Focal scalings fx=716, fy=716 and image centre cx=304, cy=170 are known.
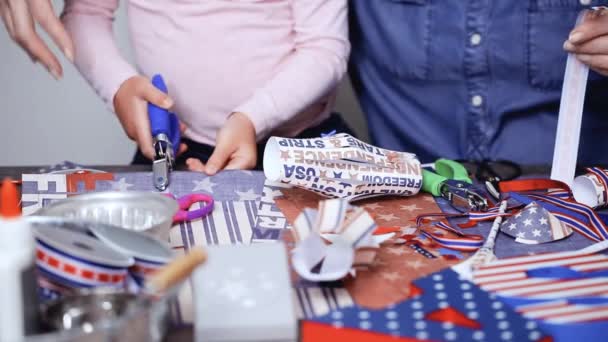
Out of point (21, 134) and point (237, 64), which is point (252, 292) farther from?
point (21, 134)

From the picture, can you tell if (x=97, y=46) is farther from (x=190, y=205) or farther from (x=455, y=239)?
(x=455, y=239)

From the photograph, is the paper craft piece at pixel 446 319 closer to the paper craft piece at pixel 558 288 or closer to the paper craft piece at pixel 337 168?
the paper craft piece at pixel 558 288

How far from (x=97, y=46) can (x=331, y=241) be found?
622 millimetres

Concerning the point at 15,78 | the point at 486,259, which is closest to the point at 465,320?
the point at 486,259

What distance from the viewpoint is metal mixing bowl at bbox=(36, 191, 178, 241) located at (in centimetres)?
63

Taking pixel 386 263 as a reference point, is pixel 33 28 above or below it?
above

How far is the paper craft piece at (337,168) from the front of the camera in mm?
736

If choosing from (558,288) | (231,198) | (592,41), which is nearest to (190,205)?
(231,198)

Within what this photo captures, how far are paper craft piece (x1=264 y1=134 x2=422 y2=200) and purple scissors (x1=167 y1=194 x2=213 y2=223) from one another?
0.24ft

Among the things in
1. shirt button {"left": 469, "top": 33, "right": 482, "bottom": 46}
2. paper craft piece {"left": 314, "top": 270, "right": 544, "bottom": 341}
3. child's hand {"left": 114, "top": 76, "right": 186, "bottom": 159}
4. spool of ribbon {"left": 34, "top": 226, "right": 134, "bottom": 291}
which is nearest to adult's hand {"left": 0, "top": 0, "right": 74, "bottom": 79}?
child's hand {"left": 114, "top": 76, "right": 186, "bottom": 159}

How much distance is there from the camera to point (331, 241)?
62cm

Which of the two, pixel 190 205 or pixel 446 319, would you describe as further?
pixel 190 205

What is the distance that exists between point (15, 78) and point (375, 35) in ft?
2.87

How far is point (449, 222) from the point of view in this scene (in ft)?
2.44
